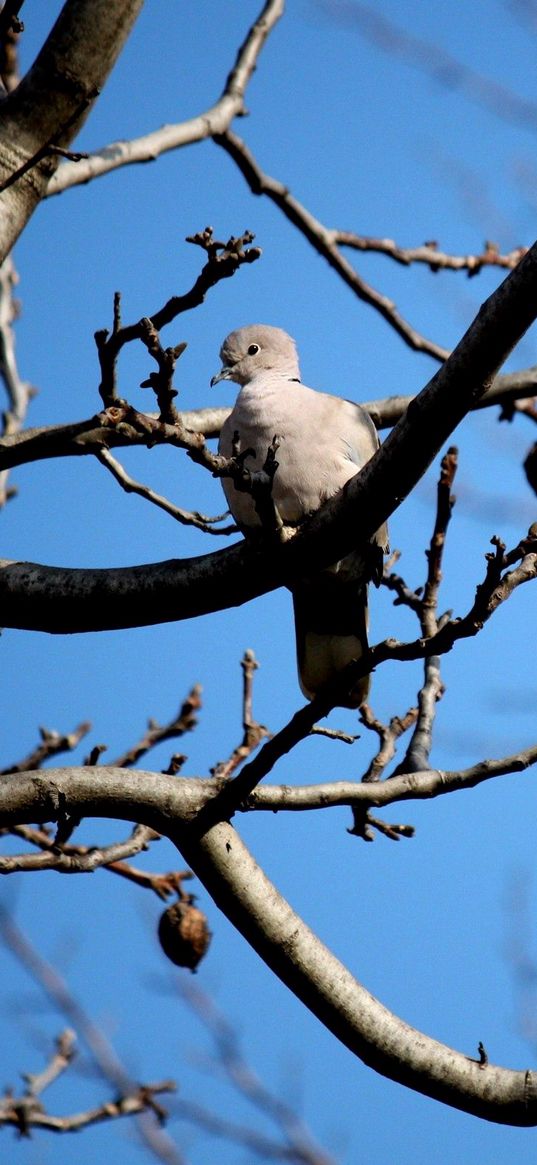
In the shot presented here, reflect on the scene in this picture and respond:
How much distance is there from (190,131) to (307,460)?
1751 millimetres

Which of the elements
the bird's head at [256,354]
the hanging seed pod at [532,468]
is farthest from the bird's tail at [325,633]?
the bird's head at [256,354]

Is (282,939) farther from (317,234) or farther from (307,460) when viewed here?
(317,234)

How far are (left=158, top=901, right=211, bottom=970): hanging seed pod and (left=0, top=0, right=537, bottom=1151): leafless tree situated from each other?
1.56 ft

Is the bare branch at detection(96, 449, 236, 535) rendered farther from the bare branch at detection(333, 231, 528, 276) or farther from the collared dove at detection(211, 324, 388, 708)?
the bare branch at detection(333, 231, 528, 276)

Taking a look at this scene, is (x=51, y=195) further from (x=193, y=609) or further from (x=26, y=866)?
(x=26, y=866)

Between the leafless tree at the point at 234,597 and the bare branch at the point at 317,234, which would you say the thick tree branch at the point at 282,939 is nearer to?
the leafless tree at the point at 234,597

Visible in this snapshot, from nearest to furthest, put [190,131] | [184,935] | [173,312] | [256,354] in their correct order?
[173,312] < [184,935] < [256,354] < [190,131]

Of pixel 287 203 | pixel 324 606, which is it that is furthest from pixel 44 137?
pixel 324 606

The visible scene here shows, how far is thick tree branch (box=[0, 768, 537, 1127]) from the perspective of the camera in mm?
2812

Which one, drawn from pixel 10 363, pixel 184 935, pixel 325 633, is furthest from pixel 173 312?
pixel 10 363

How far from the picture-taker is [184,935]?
389 centimetres

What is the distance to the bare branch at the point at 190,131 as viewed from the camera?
421 cm

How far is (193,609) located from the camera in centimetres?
290

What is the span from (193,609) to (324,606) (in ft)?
3.65
